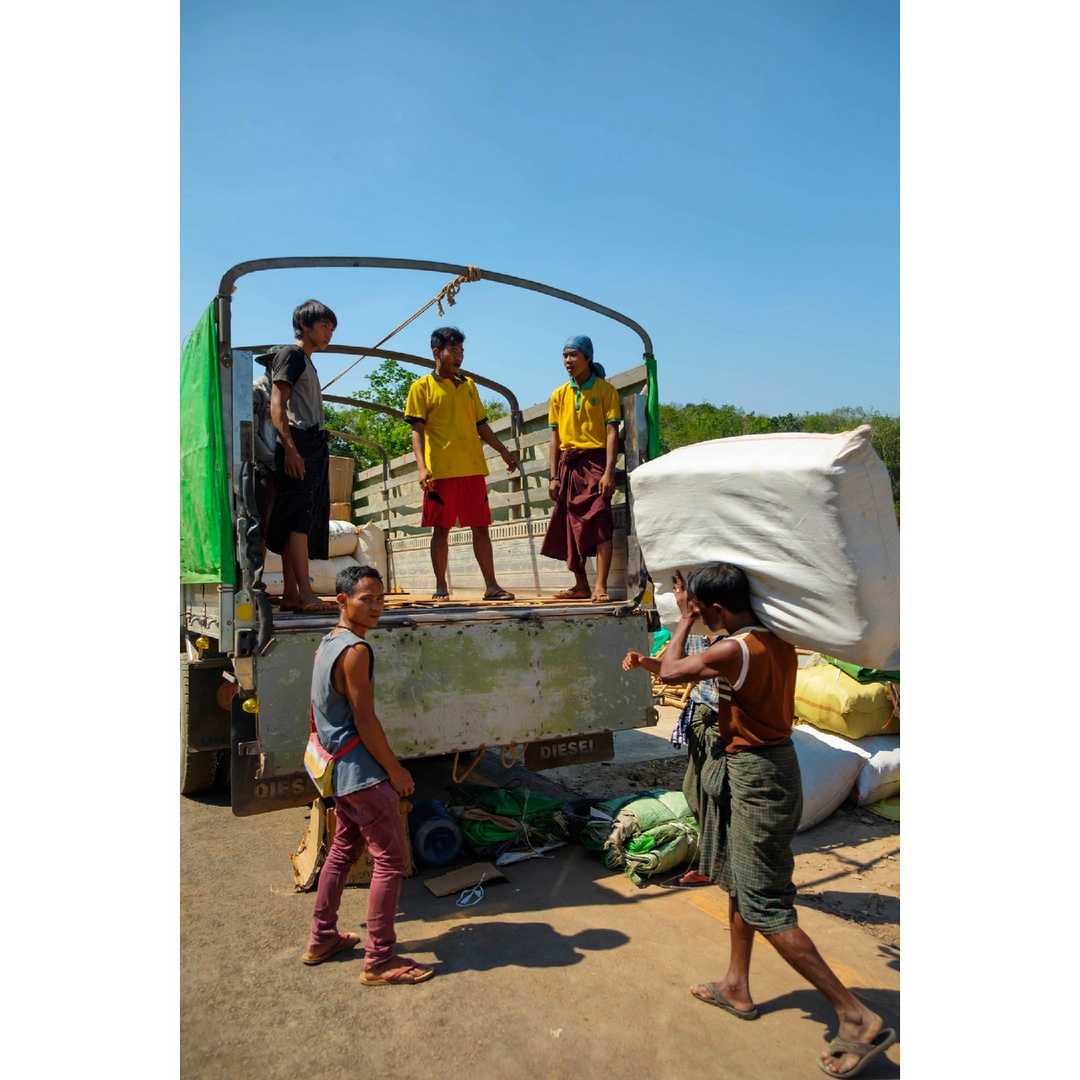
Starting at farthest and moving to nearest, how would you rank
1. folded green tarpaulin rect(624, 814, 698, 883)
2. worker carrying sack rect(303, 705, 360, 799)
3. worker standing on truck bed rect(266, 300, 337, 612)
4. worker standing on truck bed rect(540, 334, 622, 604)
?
worker standing on truck bed rect(540, 334, 622, 604) < worker standing on truck bed rect(266, 300, 337, 612) < folded green tarpaulin rect(624, 814, 698, 883) < worker carrying sack rect(303, 705, 360, 799)

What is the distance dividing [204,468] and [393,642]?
1176 millimetres

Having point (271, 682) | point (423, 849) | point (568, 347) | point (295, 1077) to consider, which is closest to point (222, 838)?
point (423, 849)

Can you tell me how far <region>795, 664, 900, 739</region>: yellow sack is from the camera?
5.09 metres

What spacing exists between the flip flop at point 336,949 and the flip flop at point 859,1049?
1.69m

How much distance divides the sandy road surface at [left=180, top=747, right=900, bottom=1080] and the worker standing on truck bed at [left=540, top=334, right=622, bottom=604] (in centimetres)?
160

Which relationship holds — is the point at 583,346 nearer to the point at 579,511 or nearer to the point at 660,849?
the point at 579,511

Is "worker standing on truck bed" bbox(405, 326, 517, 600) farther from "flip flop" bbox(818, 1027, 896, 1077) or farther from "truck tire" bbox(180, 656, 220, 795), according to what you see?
"flip flop" bbox(818, 1027, 896, 1077)

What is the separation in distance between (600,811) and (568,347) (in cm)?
250

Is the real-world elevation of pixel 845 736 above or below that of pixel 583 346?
below

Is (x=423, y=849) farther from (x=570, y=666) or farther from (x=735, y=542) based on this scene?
(x=735, y=542)

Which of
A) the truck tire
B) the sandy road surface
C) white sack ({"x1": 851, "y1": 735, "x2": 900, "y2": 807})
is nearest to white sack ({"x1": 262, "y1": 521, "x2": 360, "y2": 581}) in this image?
the truck tire

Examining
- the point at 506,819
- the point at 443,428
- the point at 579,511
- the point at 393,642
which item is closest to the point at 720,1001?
the point at 506,819

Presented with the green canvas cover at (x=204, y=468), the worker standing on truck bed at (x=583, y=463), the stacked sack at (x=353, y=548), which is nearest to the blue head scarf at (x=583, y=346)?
the worker standing on truck bed at (x=583, y=463)

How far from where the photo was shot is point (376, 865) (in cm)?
289
